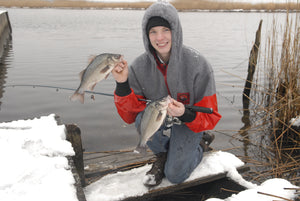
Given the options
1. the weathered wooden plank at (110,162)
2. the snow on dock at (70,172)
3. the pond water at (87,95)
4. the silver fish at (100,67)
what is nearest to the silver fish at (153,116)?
the silver fish at (100,67)

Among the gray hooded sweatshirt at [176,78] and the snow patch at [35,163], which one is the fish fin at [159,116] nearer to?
the gray hooded sweatshirt at [176,78]

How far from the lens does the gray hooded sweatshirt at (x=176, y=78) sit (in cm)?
283

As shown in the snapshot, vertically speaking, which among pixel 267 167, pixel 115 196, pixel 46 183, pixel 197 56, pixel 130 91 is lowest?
pixel 267 167

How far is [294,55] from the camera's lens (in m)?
4.35

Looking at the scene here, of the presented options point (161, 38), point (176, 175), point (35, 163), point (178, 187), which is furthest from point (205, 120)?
point (35, 163)

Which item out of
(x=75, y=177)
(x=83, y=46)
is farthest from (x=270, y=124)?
(x=83, y=46)

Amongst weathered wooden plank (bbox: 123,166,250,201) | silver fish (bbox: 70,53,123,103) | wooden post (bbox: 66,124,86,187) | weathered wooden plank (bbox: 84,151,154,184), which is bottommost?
weathered wooden plank (bbox: 123,166,250,201)

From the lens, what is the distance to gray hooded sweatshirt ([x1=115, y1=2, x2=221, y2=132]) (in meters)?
2.83

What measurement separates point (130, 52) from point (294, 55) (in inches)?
367

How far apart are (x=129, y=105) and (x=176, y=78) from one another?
2.06 ft

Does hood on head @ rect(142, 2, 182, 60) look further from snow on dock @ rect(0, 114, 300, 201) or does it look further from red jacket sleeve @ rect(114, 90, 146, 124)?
snow on dock @ rect(0, 114, 300, 201)

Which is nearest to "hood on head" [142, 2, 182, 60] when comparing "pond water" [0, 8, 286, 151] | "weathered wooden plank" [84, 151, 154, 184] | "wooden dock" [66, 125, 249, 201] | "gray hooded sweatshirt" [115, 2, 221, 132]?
"gray hooded sweatshirt" [115, 2, 221, 132]

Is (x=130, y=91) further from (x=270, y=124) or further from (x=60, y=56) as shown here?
(x=60, y=56)

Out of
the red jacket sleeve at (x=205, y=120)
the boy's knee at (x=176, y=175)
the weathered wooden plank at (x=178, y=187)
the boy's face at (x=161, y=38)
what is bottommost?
the weathered wooden plank at (x=178, y=187)
